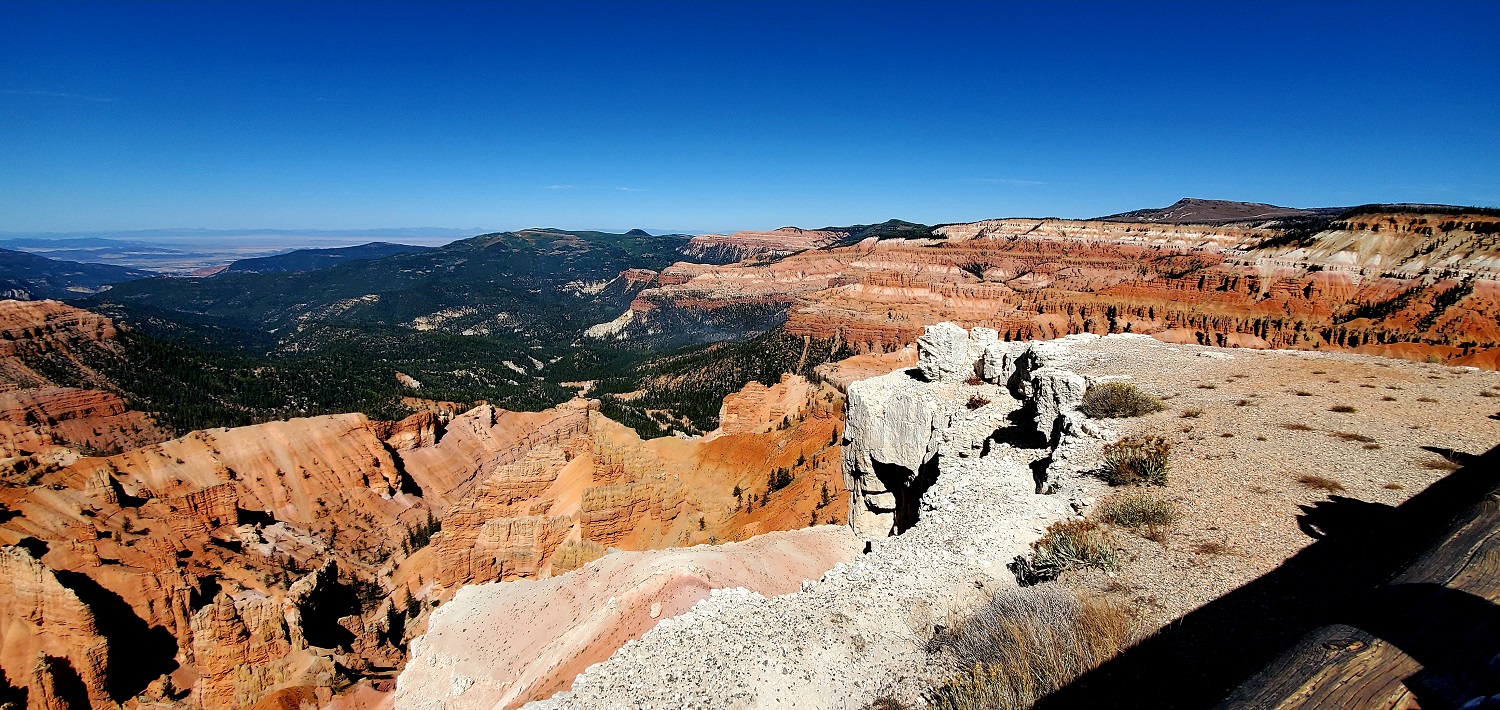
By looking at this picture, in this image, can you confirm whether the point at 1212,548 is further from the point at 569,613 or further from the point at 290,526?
the point at 290,526

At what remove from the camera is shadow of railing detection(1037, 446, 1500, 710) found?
3246 mm

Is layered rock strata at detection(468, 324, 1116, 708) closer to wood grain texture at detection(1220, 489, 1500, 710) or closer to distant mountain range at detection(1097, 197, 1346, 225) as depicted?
wood grain texture at detection(1220, 489, 1500, 710)

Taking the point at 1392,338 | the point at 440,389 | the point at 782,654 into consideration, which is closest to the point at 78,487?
the point at 782,654

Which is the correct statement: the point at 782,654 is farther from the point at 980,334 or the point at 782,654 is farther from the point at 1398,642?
the point at 980,334

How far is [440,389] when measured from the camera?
8369cm

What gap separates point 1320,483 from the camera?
27.5 ft

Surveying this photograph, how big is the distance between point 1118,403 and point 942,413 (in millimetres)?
4470

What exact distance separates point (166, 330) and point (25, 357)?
78196 mm

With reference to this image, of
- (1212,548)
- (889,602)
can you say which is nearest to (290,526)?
(889,602)

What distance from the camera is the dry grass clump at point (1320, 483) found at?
323 inches

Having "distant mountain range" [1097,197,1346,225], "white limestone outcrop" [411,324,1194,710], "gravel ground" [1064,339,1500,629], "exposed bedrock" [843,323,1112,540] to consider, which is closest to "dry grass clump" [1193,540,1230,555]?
"gravel ground" [1064,339,1500,629]

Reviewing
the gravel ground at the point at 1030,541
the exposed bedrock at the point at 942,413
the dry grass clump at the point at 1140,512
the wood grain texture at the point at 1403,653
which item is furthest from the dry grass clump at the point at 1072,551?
the exposed bedrock at the point at 942,413

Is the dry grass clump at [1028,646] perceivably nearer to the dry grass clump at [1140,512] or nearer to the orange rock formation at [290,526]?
the dry grass clump at [1140,512]

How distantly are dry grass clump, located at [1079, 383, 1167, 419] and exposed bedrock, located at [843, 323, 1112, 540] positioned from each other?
38 centimetres
